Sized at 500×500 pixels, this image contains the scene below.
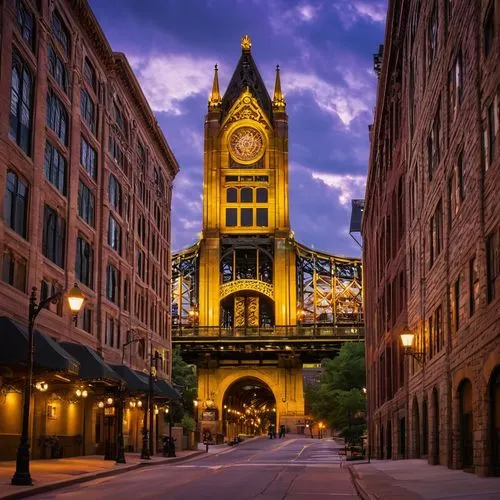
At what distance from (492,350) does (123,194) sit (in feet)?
152

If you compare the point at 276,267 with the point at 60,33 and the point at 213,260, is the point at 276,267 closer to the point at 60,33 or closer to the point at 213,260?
the point at 213,260

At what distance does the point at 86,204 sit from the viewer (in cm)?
5675

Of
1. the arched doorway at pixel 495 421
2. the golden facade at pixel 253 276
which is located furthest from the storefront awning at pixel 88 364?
the golden facade at pixel 253 276

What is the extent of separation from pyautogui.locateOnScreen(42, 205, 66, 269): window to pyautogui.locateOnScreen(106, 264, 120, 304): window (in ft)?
36.2

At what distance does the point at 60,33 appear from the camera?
5156 centimetres

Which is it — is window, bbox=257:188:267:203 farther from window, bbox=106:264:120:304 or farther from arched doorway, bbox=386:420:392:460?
arched doorway, bbox=386:420:392:460

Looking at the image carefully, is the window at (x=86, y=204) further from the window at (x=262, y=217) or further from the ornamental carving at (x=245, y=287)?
the window at (x=262, y=217)

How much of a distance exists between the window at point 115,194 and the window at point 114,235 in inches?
39.3

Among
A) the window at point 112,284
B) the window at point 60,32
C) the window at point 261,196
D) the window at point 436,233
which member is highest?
the window at point 261,196

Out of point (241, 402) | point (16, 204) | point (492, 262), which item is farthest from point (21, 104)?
point (241, 402)

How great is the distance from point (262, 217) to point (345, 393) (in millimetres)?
48032

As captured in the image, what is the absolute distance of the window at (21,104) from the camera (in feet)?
139

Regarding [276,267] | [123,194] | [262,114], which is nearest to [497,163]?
[123,194]

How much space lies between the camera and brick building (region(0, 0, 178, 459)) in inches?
1663
